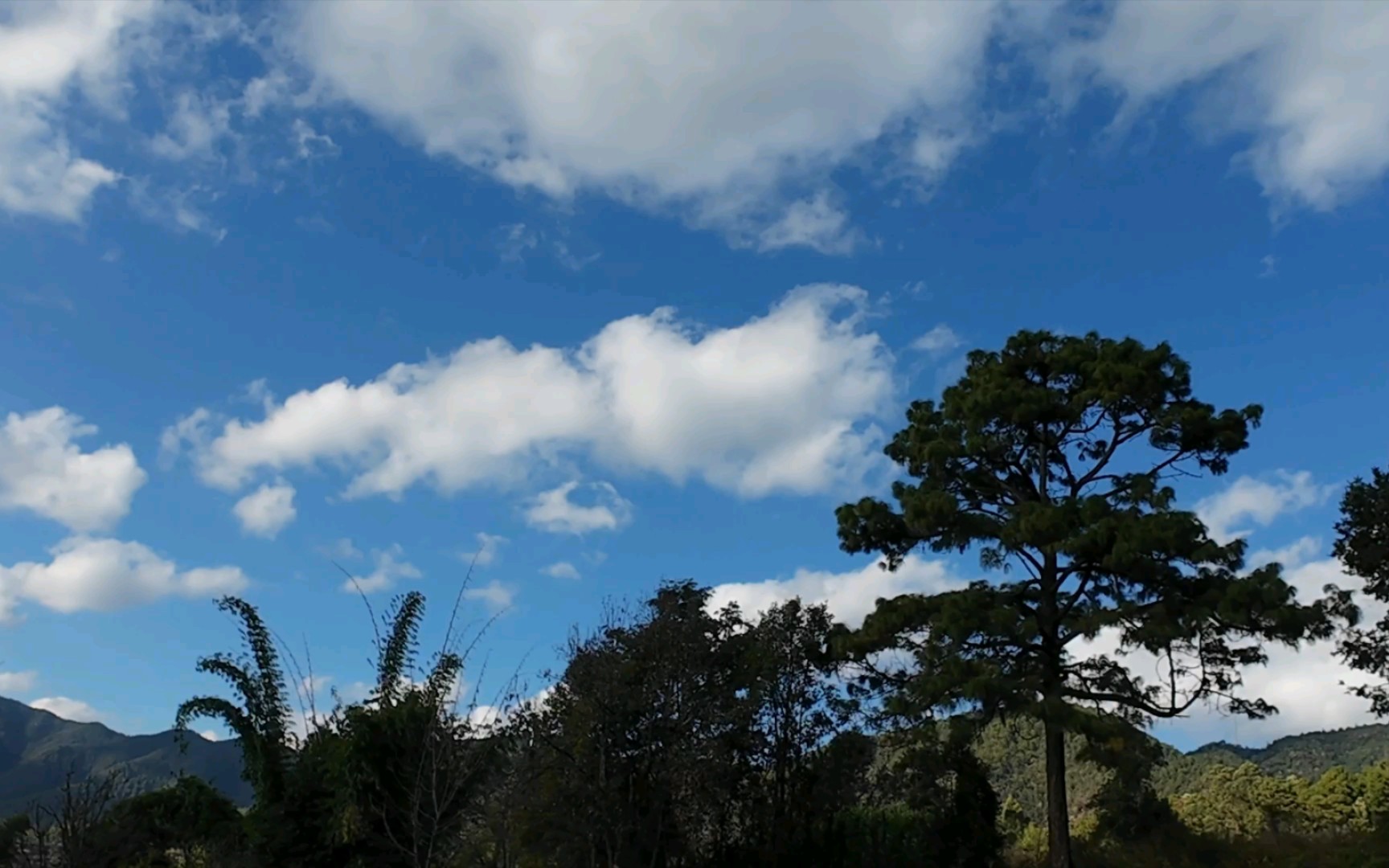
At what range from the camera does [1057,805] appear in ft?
65.3

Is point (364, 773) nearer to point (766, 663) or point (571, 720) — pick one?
point (571, 720)

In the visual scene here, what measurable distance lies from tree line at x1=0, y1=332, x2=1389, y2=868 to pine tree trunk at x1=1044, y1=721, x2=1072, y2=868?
0.19 feet

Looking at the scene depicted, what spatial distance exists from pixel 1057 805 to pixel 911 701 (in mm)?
3356

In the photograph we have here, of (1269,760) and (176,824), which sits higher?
(1269,760)

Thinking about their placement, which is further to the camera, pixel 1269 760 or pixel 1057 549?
pixel 1269 760

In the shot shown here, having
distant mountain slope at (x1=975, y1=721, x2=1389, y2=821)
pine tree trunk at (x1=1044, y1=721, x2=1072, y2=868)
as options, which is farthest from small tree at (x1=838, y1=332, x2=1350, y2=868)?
distant mountain slope at (x1=975, y1=721, x2=1389, y2=821)

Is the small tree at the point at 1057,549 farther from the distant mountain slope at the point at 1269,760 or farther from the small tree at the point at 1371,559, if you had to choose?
the distant mountain slope at the point at 1269,760

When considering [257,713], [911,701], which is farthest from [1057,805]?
[257,713]

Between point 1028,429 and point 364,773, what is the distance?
13883 mm

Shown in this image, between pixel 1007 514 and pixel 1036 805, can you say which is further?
pixel 1036 805

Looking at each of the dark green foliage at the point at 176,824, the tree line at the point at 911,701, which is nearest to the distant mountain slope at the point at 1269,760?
the tree line at the point at 911,701

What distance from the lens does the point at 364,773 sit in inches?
616

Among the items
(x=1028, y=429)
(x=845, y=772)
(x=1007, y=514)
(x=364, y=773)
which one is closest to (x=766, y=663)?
(x=845, y=772)

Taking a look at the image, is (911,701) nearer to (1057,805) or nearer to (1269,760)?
(1057,805)
